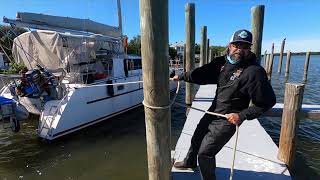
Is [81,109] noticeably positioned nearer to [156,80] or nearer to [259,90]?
[156,80]

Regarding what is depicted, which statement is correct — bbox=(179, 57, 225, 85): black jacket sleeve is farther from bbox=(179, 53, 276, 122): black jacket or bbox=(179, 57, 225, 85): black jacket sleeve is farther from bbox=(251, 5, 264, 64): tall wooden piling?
bbox=(251, 5, 264, 64): tall wooden piling

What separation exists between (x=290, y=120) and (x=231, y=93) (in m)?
1.53

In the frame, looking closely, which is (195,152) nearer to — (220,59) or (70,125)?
(220,59)

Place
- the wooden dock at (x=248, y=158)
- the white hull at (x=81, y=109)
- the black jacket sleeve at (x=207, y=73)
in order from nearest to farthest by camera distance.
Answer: the black jacket sleeve at (x=207, y=73)
the wooden dock at (x=248, y=158)
the white hull at (x=81, y=109)

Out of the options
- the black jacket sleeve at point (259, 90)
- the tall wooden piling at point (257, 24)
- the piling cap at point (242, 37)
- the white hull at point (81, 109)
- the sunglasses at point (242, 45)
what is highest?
the tall wooden piling at point (257, 24)

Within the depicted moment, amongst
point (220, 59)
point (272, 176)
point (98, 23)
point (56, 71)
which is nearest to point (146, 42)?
point (220, 59)

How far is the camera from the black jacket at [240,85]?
2.69 m

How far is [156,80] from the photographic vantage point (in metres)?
2.50

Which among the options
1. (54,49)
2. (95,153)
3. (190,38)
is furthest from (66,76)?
(190,38)

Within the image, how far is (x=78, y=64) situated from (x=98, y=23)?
2.77m

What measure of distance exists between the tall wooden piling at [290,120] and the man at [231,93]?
1.17m

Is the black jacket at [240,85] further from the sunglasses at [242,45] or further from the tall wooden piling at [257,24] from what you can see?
the tall wooden piling at [257,24]

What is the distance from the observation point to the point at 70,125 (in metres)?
8.55

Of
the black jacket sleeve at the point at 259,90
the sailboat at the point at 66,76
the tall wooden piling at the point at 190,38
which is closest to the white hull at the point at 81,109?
the sailboat at the point at 66,76
